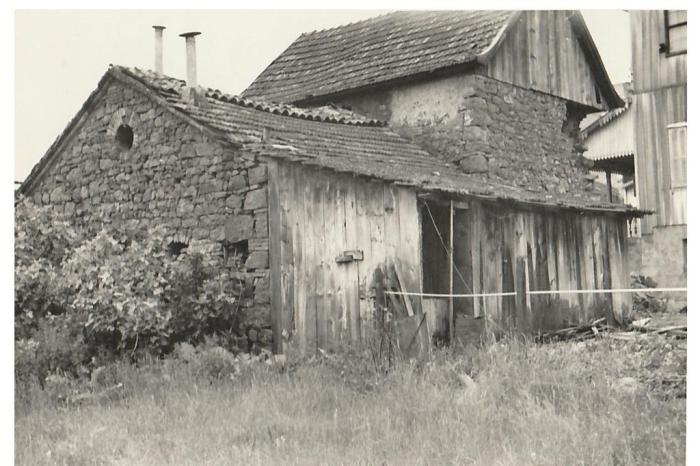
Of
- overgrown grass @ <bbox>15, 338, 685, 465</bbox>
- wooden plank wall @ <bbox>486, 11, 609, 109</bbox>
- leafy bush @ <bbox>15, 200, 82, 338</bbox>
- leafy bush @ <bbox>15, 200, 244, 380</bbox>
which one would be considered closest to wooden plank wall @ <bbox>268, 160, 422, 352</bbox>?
leafy bush @ <bbox>15, 200, 244, 380</bbox>

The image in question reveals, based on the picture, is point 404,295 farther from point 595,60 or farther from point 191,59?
point 595,60

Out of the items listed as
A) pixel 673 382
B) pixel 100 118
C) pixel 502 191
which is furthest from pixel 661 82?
pixel 100 118

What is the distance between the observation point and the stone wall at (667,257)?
13.6m

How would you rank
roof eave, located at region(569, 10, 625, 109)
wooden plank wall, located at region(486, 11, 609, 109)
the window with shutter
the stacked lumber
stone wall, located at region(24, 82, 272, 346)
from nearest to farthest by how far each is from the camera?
stone wall, located at region(24, 82, 272, 346) < the stacked lumber < the window with shutter < wooden plank wall, located at region(486, 11, 609, 109) < roof eave, located at region(569, 10, 625, 109)

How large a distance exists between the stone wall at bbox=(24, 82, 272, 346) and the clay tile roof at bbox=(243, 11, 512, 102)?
4.50m

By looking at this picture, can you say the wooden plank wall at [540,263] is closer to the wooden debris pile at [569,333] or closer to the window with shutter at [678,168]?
the wooden debris pile at [569,333]

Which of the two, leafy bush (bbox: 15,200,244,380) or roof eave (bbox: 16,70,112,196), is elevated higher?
roof eave (bbox: 16,70,112,196)

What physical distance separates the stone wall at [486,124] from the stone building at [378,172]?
3 centimetres

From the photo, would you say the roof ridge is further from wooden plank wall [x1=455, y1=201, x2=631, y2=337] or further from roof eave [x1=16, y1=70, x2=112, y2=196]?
wooden plank wall [x1=455, y1=201, x2=631, y2=337]

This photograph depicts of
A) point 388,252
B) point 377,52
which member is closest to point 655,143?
point 377,52

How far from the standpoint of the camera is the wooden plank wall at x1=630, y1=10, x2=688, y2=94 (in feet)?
47.8

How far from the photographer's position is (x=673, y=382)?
7566mm

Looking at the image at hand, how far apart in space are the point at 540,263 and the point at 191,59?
6016mm

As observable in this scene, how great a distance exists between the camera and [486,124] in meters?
13.9
